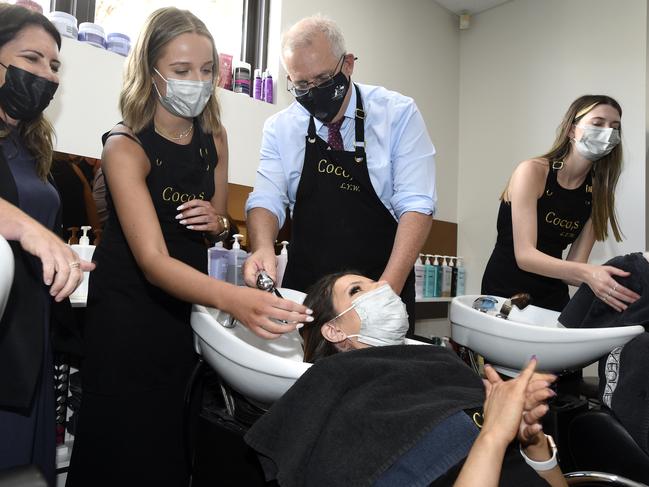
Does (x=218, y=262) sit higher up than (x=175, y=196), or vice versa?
(x=175, y=196)

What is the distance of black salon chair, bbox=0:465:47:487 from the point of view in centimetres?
58

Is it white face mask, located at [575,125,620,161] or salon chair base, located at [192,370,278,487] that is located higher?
white face mask, located at [575,125,620,161]

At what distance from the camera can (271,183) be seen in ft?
5.82

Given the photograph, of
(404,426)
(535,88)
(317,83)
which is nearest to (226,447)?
(404,426)

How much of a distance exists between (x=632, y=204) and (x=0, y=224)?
307 cm

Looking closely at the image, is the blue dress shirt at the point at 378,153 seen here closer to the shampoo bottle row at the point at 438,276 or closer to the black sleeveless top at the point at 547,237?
the black sleeveless top at the point at 547,237

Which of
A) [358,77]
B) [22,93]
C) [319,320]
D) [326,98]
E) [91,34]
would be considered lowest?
[319,320]

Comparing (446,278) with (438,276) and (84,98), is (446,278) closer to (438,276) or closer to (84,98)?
(438,276)

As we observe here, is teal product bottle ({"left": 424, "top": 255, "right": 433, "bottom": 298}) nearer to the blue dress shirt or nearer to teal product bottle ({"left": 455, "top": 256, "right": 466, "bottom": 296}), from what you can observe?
teal product bottle ({"left": 455, "top": 256, "right": 466, "bottom": 296})

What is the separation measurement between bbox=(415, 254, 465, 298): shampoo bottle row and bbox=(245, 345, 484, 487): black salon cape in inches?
84.3

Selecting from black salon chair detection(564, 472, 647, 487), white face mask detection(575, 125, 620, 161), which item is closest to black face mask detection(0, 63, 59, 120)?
black salon chair detection(564, 472, 647, 487)

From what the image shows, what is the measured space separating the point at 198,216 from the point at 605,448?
1.18m

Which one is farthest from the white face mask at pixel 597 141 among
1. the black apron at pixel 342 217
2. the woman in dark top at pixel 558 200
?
the black apron at pixel 342 217

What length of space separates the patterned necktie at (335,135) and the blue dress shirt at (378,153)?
0.01 metres
